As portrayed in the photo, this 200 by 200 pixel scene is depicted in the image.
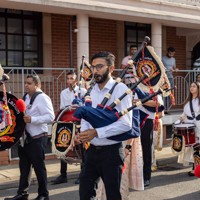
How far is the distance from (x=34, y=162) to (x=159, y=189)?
2.19m

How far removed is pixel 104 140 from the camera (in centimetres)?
437

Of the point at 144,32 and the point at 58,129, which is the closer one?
the point at 58,129

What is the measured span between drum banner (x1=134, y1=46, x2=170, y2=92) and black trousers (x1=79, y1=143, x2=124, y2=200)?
1.87m

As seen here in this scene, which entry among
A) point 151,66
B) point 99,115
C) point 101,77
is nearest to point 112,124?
point 99,115

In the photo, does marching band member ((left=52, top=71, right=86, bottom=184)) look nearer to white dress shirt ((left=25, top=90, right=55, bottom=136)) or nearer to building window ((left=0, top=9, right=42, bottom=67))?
white dress shirt ((left=25, top=90, right=55, bottom=136))

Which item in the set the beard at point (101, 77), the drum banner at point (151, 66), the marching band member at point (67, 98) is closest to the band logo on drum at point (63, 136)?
the drum banner at point (151, 66)

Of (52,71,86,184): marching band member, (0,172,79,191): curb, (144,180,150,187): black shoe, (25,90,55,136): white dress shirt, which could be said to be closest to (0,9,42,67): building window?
(52,71,86,184): marching band member

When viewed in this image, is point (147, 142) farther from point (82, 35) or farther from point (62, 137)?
point (82, 35)

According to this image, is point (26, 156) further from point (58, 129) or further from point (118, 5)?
point (118, 5)

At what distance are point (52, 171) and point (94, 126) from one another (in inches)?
183

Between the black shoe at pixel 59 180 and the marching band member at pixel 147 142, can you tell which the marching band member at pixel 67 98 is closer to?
the black shoe at pixel 59 180

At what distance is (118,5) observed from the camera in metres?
10.7

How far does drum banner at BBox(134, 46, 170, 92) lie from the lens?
594 cm

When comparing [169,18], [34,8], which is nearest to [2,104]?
[34,8]
